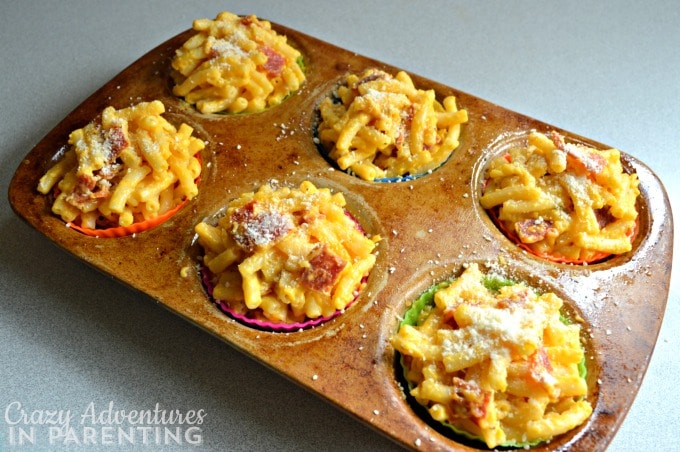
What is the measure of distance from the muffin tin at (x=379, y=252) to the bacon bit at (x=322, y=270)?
178 millimetres

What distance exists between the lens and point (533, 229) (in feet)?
9.36

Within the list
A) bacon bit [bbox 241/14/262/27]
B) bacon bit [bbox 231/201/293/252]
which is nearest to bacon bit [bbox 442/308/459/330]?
bacon bit [bbox 231/201/293/252]

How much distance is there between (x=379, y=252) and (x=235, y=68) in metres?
1.20

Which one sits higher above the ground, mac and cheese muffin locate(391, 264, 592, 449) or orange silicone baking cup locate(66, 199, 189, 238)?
orange silicone baking cup locate(66, 199, 189, 238)

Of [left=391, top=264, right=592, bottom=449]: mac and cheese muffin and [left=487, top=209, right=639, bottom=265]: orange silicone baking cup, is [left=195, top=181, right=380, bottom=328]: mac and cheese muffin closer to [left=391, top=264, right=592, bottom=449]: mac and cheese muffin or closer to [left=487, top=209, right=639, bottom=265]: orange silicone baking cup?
[left=391, top=264, right=592, bottom=449]: mac and cheese muffin

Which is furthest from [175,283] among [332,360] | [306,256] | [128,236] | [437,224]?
[437,224]

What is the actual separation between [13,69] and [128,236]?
6.55 feet

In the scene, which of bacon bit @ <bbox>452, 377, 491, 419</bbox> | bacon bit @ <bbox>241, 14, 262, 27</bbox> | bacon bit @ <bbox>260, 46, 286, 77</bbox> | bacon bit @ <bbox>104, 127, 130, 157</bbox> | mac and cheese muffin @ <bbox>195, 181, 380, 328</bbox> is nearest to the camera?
bacon bit @ <bbox>452, 377, 491, 419</bbox>

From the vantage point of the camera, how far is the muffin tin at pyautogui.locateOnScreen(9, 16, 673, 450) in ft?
8.05

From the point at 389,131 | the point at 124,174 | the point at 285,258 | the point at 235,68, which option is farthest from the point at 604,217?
the point at 124,174

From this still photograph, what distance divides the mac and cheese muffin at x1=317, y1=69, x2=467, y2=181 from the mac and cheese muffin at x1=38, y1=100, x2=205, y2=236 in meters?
0.66

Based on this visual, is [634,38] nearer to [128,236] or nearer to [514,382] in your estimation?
[514,382]

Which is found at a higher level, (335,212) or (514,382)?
(335,212)

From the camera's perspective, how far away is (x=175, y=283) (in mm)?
2732
